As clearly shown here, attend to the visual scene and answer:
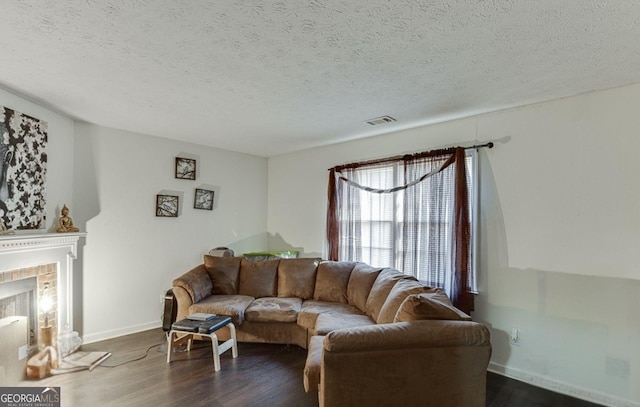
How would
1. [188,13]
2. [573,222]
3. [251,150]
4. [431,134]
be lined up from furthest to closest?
[251,150] < [431,134] < [573,222] < [188,13]

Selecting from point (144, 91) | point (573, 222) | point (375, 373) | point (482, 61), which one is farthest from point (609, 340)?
point (144, 91)

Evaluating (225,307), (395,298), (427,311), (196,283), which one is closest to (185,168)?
(196,283)

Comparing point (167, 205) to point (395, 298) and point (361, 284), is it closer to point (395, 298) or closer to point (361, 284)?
point (361, 284)

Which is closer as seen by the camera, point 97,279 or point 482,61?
point 482,61

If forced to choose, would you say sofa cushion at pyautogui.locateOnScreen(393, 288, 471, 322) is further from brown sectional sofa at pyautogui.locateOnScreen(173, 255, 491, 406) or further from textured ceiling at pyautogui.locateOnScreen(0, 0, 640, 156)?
textured ceiling at pyautogui.locateOnScreen(0, 0, 640, 156)

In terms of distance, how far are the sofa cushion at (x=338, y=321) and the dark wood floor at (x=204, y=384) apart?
47cm

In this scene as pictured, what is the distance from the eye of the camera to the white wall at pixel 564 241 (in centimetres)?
231

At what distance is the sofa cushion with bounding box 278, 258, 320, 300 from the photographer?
12.5 feet

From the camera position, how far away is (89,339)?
3.45 metres

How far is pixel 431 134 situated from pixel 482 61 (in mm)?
1415

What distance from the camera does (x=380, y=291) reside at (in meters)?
2.98

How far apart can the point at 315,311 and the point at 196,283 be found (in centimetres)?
143

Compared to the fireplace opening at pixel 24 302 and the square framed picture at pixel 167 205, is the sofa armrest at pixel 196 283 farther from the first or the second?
the fireplace opening at pixel 24 302

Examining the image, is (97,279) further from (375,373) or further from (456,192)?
(456,192)
